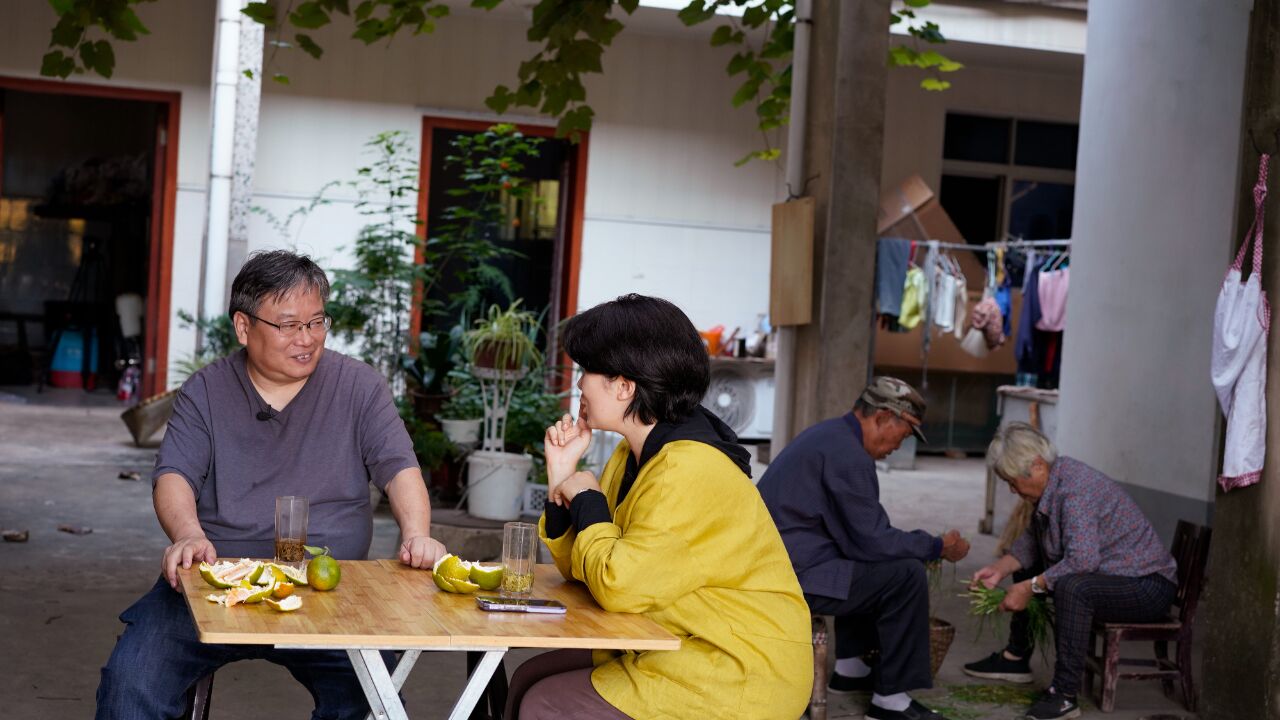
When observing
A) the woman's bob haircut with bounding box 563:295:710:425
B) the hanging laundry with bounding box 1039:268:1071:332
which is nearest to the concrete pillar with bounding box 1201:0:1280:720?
the woman's bob haircut with bounding box 563:295:710:425

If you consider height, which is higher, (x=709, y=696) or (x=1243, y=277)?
(x=1243, y=277)

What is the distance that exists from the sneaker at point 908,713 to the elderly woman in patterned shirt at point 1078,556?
0.39m

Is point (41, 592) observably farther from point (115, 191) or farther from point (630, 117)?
point (115, 191)

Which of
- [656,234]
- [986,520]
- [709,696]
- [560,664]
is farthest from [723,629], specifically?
[656,234]

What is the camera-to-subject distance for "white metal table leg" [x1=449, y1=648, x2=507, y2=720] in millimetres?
2445

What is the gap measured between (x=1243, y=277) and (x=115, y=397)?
11.1 meters

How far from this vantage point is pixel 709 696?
8.29ft

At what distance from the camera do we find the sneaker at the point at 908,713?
177 inches

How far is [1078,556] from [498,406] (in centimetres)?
339

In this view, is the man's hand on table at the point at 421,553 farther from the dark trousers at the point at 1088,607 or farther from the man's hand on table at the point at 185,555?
the dark trousers at the point at 1088,607

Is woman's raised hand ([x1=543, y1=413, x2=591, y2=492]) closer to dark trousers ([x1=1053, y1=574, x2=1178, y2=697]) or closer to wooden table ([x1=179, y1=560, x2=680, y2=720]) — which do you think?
wooden table ([x1=179, y1=560, x2=680, y2=720])

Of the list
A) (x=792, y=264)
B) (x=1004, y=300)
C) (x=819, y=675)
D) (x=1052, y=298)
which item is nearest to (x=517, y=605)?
(x=819, y=675)

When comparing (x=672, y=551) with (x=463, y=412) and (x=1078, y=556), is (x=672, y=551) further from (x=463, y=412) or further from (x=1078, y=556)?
(x=463, y=412)

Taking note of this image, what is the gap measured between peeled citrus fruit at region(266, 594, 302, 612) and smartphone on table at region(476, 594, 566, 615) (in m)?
0.34
